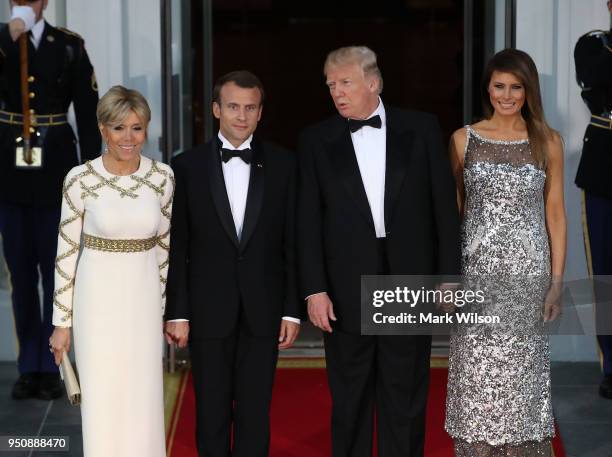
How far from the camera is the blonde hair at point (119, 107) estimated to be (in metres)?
3.99

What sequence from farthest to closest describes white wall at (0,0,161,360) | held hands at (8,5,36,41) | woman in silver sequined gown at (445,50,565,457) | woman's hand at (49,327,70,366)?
white wall at (0,0,161,360), held hands at (8,5,36,41), woman in silver sequined gown at (445,50,565,457), woman's hand at (49,327,70,366)

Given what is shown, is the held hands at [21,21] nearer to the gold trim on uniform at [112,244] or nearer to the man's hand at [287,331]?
the gold trim on uniform at [112,244]

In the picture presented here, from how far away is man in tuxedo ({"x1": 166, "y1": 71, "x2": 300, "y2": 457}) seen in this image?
13.8ft

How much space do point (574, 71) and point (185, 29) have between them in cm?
190

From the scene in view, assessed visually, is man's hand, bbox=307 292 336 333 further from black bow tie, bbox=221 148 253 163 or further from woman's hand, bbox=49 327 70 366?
woman's hand, bbox=49 327 70 366

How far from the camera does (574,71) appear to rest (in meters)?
6.32

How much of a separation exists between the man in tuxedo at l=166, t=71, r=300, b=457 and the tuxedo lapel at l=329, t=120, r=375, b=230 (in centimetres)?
15

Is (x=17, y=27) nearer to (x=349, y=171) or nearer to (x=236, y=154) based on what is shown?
(x=236, y=154)

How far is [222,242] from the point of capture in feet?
13.8

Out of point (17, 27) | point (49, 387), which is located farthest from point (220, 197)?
point (49, 387)

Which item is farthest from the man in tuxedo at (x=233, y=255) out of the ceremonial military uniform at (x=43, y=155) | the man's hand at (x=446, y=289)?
the ceremonial military uniform at (x=43, y=155)

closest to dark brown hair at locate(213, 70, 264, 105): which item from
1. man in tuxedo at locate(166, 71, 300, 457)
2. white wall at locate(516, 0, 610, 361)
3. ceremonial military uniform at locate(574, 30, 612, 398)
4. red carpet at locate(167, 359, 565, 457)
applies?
man in tuxedo at locate(166, 71, 300, 457)

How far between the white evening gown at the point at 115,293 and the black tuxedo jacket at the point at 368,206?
1.51 feet

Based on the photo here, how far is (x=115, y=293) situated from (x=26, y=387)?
6.53ft
